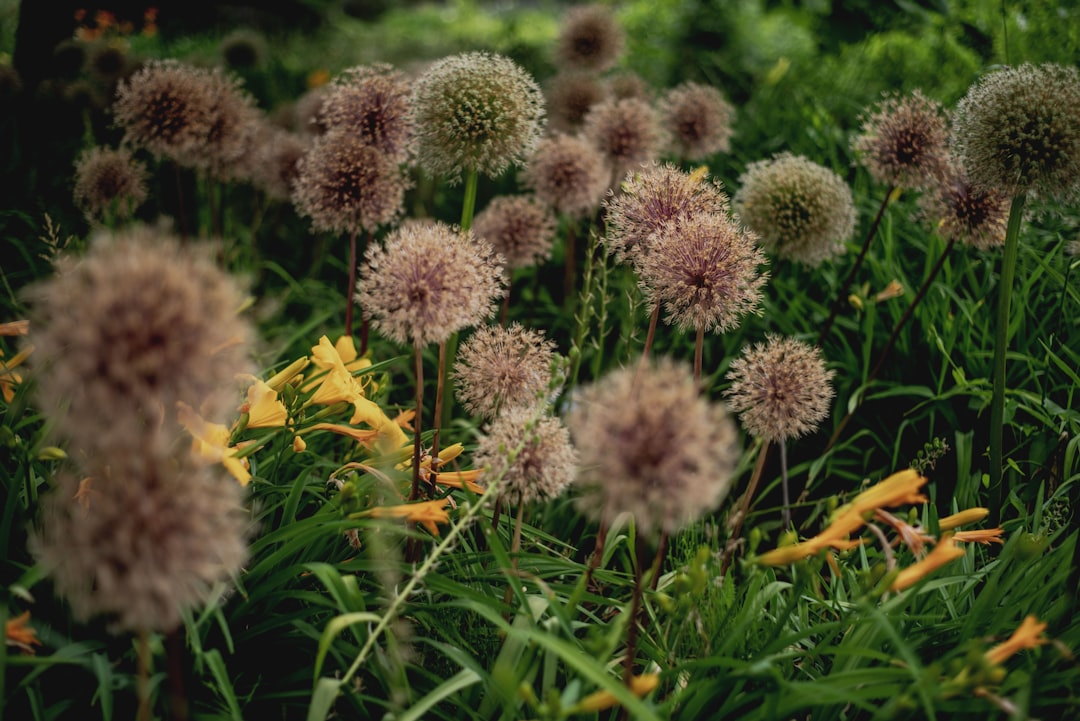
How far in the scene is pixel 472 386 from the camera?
6.07 ft

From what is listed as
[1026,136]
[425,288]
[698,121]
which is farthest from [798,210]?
[425,288]

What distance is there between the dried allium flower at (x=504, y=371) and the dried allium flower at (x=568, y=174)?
129 centimetres

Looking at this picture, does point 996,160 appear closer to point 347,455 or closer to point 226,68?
point 347,455

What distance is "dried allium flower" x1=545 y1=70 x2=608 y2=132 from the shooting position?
3807 mm

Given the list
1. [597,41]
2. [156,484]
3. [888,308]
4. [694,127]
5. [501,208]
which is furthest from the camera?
[597,41]

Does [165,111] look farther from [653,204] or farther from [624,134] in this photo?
[653,204]

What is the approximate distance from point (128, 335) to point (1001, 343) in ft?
7.11

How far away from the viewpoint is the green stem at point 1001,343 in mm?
2107

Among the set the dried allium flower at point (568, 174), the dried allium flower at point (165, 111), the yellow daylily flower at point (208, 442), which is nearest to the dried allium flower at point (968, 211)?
the dried allium flower at point (568, 174)

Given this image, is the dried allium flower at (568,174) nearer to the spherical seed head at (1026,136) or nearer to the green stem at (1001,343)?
the spherical seed head at (1026,136)

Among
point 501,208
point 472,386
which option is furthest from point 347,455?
point 501,208

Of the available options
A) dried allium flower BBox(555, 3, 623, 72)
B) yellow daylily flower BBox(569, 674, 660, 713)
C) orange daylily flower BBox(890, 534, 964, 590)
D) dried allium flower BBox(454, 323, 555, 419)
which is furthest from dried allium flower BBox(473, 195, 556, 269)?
yellow daylily flower BBox(569, 674, 660, 713)

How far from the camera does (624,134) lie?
318cm

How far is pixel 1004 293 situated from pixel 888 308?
1.03m
